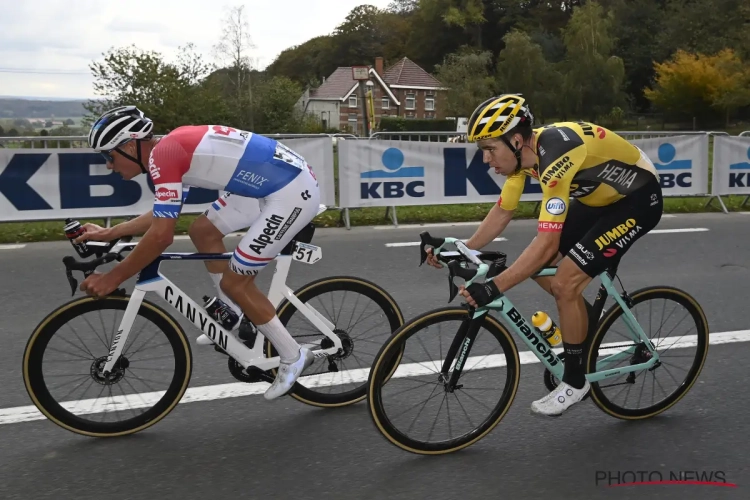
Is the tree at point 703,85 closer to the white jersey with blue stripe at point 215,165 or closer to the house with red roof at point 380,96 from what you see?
the house with red roof at point 380,96

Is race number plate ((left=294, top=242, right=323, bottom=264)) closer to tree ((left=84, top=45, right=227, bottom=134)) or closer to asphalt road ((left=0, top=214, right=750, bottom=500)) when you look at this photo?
asphalt road ((left=0, top=214, right=750, bottom=500))

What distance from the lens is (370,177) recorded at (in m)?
11.4

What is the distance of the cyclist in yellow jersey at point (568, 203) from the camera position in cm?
370

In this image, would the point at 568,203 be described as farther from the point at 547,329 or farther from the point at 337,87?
the point at 337,87

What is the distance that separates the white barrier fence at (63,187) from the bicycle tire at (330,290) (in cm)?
622

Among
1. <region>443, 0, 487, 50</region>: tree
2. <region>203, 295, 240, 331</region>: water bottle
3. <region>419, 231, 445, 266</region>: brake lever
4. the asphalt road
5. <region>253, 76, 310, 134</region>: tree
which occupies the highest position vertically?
<region>443, 0, 487, 50</region>: tree

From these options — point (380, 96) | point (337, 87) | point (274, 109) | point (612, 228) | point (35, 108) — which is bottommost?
point (612, 228)

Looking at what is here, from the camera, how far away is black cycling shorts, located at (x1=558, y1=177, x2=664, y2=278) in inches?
155

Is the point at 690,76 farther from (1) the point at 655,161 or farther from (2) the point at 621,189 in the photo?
(2) the point at 621,189

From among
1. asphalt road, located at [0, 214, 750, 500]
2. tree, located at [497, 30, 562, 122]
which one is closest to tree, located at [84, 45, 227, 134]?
asphalt road, located at [0, 214, 750, 500]

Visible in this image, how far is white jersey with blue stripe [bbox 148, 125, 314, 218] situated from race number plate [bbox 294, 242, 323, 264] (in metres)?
0.37

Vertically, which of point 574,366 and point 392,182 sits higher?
point 392,182

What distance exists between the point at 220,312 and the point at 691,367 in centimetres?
275

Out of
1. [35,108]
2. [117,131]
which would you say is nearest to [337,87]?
[35,108]
